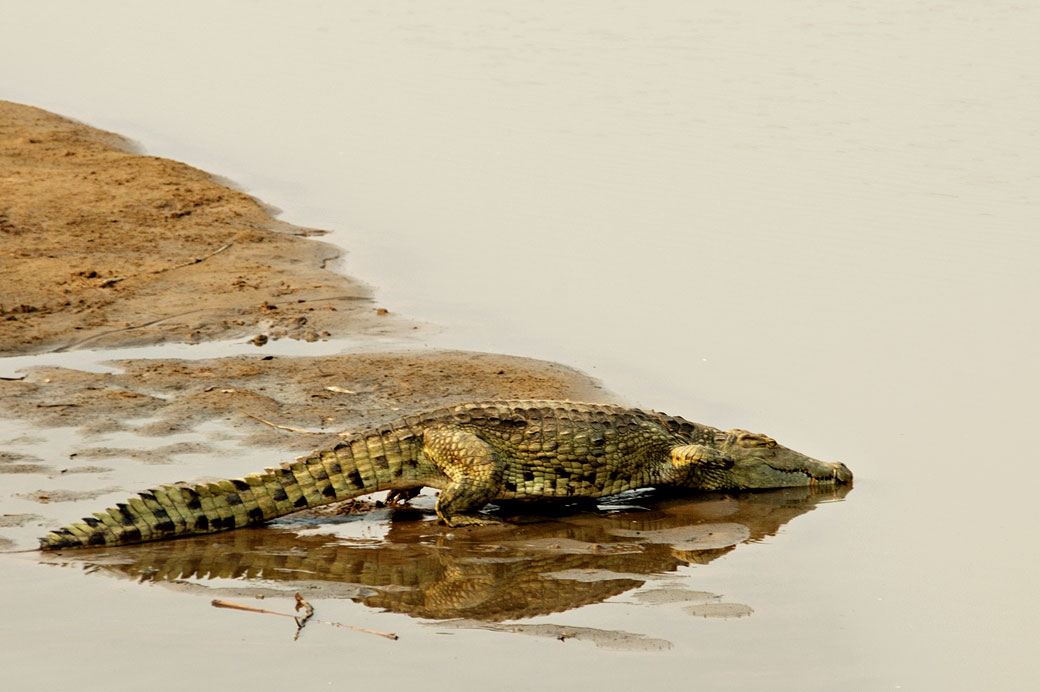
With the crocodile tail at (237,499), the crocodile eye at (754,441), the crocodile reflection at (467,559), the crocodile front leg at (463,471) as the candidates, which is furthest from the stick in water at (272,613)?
the crocodile eye at (754,441)

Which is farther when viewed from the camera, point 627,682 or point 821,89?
point 821,89

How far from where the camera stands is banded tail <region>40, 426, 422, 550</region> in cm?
657

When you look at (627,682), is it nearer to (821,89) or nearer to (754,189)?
(754,189)

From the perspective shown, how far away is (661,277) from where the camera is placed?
11.7 meters

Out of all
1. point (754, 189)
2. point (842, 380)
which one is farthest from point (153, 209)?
point (842, 380)

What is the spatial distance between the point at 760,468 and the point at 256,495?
290 cm

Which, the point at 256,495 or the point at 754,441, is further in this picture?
the point at 754,441

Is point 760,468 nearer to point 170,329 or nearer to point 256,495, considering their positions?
point 256,495

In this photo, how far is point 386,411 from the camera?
8609 millimetres

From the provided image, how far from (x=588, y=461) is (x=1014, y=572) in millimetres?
2242

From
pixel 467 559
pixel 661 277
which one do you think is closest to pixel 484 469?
pixel 467 559

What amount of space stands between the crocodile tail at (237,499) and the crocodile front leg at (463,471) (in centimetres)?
21

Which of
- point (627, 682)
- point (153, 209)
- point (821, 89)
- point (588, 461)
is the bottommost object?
point (627, 682)

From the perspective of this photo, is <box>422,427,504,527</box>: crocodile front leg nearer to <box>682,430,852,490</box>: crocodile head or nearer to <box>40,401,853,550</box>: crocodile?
<box>40,401,853,550</box>: crocodile
